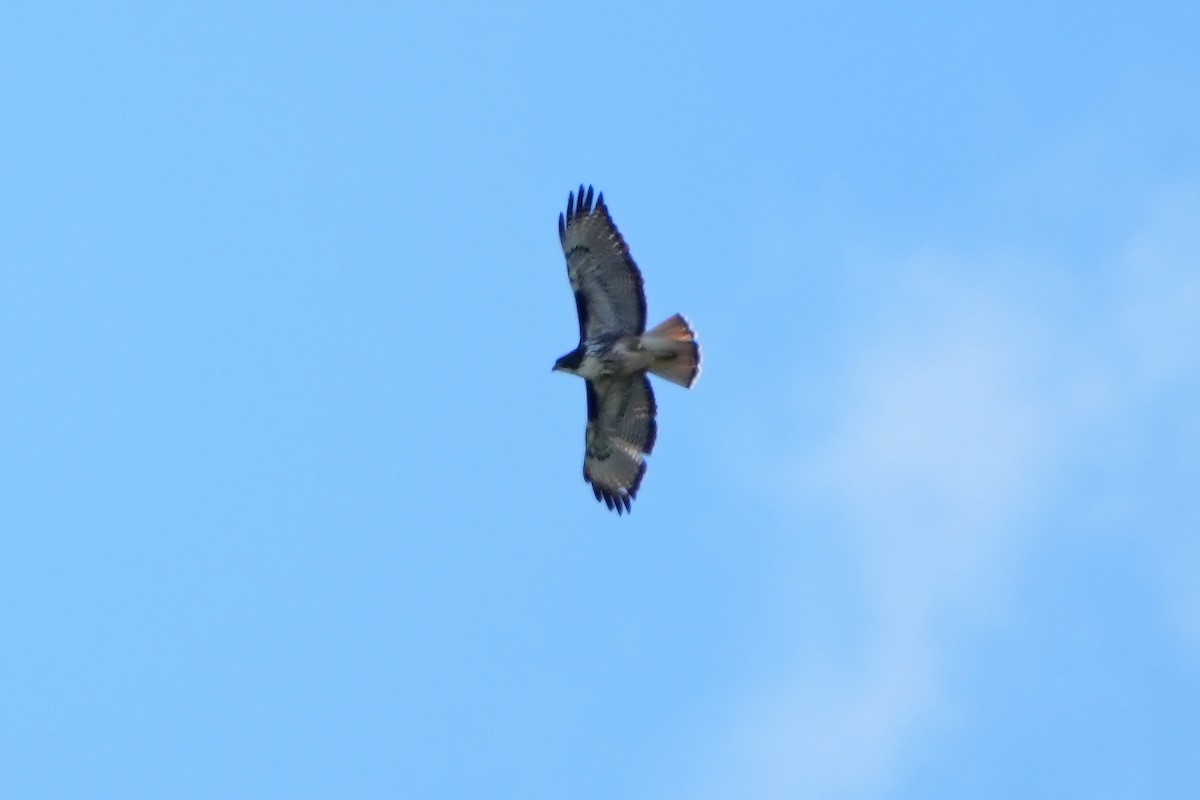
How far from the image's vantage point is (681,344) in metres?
Answer: 18.8

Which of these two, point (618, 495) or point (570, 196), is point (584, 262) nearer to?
point (570, 196)

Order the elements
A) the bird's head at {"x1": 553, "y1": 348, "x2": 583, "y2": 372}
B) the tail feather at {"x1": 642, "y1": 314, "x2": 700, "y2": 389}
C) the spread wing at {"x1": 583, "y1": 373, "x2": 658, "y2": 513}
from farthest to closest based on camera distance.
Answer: the spread wing at {"x1": 583, "y1": 373, "x2": 658, "y2": 513} < the bird's head at {"x1": 553, "y1": 348, "x2": 583, "y2": 372} < the tail feather at {"x1": 642, "y1": 314, "x2": 700, "y2": 389}

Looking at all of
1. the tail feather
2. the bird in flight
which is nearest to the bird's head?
the bird in flight

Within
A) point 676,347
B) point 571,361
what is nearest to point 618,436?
point 571,361

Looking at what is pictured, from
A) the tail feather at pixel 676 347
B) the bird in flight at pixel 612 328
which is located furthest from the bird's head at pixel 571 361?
the tail feather at pixel 676 347

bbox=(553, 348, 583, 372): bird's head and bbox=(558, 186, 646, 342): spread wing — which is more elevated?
bbox=(558, 186, 646, 342): spread wing

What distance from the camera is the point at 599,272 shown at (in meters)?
19.1

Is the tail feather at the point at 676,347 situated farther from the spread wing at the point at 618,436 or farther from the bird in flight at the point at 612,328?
the spread wing at the point at 618,436

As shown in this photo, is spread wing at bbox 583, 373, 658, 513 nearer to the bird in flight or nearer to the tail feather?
the bird in flight

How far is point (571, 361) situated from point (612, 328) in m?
0.45

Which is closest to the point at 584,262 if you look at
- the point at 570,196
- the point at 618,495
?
the point at 570,196

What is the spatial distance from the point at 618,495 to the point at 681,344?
1.86 metres

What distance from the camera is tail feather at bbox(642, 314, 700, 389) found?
18.8m

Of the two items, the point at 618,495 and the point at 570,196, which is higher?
the point at 570,196
